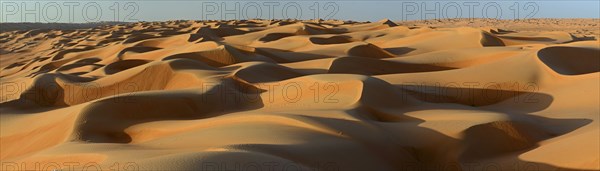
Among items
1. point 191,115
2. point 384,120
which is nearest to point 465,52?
point 384,120

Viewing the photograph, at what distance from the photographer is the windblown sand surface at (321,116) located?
4.51 feet

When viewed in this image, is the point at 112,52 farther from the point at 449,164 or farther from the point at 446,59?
the point at 449,164

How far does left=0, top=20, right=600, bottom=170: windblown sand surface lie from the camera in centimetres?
137

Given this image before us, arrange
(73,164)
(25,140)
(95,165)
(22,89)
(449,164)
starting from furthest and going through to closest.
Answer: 1. (22,89)
2. (25,140)
3. (449,164)
4. (73,164)
5. (95,165)

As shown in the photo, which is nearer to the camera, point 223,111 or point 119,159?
point 119,159

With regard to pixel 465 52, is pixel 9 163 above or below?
below

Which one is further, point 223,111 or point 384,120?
point 223,111

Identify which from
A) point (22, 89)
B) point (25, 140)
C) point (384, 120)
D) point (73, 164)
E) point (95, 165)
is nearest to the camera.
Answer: point (95, 165)

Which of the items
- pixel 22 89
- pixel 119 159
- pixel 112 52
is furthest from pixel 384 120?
pixel 112 52

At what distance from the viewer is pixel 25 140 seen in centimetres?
201

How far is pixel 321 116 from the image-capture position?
174 cm

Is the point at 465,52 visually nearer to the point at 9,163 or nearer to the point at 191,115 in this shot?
the point at 191,115

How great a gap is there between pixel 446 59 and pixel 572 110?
1.35 metres

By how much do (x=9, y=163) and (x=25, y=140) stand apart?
482 mm
